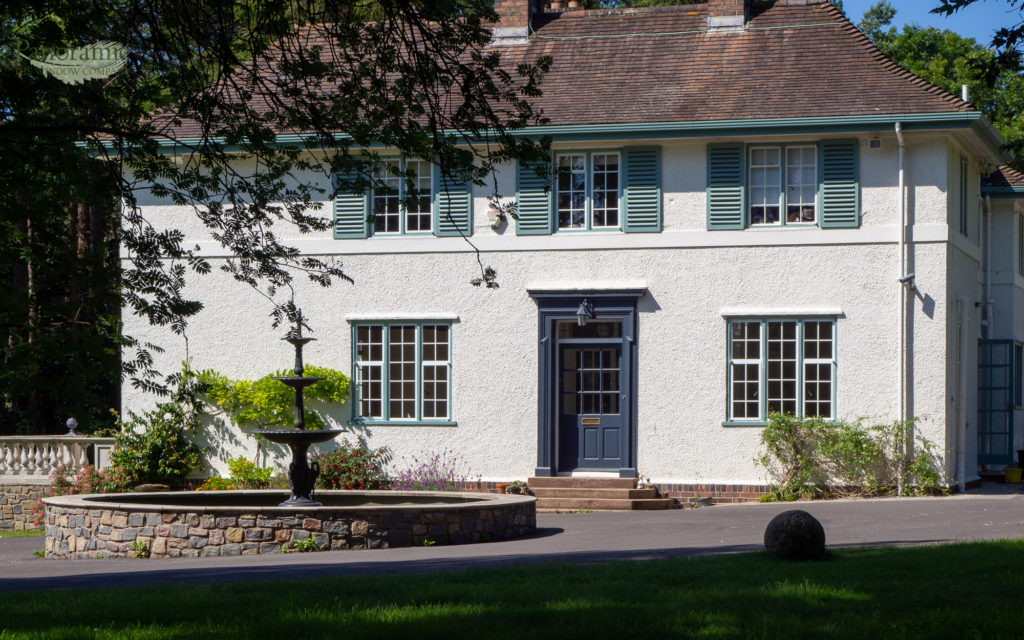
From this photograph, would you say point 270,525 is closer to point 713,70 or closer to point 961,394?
point 713,70

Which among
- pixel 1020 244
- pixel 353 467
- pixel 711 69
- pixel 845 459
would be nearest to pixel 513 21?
pixel 711 69

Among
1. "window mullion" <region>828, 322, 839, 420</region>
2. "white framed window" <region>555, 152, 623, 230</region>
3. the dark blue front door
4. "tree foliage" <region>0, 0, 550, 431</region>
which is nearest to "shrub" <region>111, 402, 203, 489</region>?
the dark blue front door

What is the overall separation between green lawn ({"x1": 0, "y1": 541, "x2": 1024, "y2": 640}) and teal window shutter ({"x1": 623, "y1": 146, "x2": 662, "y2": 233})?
10228 mm

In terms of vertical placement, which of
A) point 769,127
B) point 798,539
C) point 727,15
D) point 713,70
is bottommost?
point 798,539

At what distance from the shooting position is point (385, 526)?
13734 millimetres

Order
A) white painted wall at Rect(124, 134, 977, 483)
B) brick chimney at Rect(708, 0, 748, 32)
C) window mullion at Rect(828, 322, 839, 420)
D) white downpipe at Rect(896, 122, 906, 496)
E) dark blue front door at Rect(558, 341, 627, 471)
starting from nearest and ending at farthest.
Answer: white downpipe at Rect(896, 122, 906, 496), white painted wall at Rect(124, 134, 977, 483), window mullion at Rect(828, 322, 839, 420), dark blue front door at Rect(558, 341, 627, 471), brick chimney at Rect(708, 0, 748, 32)

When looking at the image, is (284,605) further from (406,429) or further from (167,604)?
(406,429)

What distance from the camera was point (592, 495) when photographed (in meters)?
19.2

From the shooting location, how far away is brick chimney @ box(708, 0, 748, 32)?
2162 centimetres

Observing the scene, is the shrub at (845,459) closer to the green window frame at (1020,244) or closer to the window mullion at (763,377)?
the window mullion at (763,377)

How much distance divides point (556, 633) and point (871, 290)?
513 inches

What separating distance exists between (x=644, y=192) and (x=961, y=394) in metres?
5.74

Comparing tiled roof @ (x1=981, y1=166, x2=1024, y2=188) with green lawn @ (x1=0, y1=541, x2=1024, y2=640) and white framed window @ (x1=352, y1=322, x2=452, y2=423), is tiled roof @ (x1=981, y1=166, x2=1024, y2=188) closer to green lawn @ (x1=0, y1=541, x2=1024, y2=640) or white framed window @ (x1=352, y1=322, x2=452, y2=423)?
white framed window @ (x1=352, y1=322, x2=452, y2=423)

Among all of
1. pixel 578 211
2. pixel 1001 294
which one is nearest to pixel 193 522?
pixel 578 211
